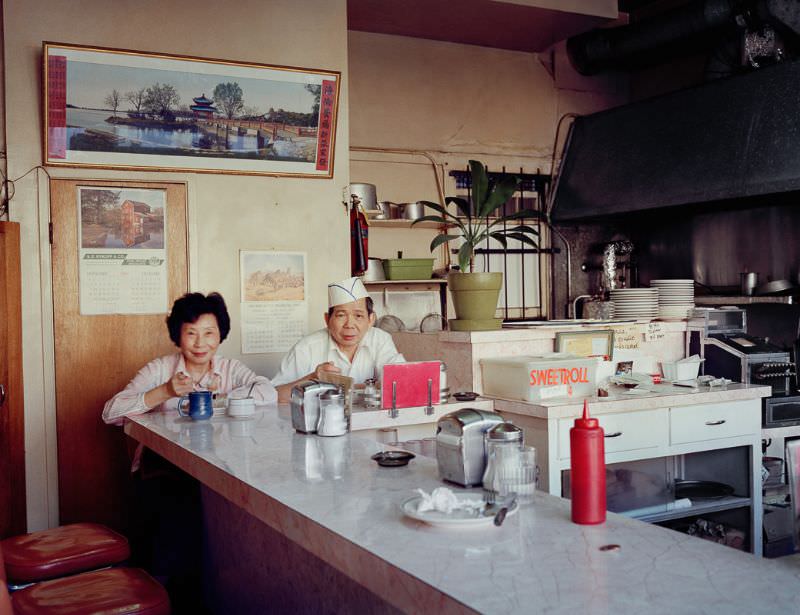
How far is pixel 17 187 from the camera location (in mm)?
4438

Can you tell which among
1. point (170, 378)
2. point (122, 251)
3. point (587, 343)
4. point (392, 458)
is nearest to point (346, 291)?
point (170, 378)

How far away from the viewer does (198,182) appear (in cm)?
488

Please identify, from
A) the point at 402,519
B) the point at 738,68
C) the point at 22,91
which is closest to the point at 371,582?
the point at 402,519

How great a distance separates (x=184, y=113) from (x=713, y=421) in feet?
11.0

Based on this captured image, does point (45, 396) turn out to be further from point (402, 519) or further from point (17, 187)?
point (402, 519)

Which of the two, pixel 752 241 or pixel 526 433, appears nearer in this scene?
pixel 526 433

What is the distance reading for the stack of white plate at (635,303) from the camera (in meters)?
4.63

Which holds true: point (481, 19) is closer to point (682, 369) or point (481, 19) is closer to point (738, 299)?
point (738, 299)

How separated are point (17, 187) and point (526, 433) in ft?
9.93

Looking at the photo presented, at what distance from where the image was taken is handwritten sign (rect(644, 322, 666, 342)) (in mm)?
4461

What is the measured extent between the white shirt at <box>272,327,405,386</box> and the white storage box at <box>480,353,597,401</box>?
0.66 meters

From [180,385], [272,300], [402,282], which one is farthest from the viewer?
[402,282]

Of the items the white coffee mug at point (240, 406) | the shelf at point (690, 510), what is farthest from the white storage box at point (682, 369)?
the white coffee mug at point (240, 406)

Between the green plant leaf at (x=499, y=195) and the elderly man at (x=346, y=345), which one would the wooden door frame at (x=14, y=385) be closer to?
the elderly man at (x=346, y=345)
